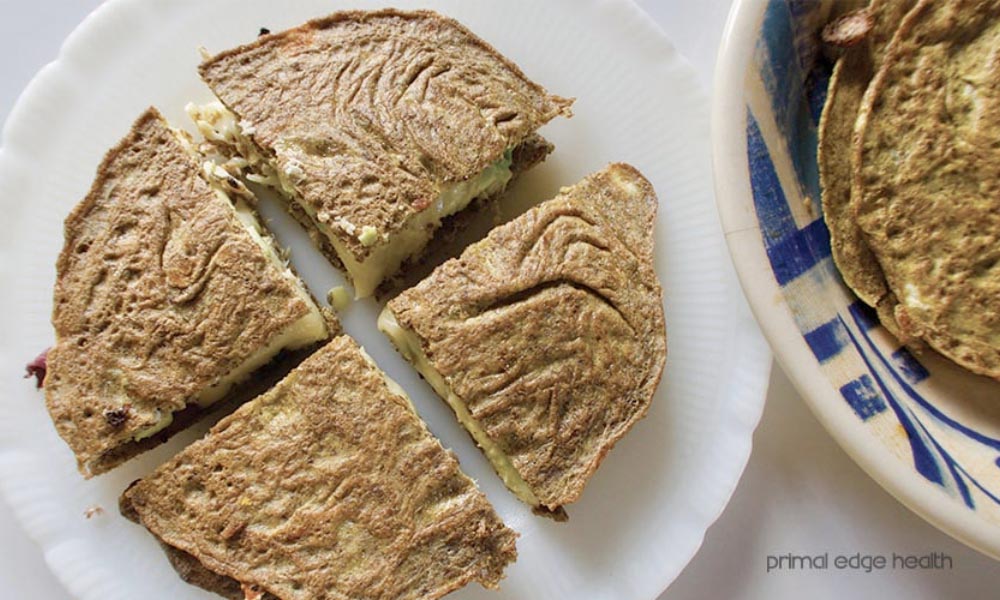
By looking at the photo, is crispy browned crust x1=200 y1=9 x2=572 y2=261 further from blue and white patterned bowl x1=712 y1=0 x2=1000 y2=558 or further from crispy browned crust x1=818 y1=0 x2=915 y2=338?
crispy browned crust x1=818 y1=0 x2=915 y2=338

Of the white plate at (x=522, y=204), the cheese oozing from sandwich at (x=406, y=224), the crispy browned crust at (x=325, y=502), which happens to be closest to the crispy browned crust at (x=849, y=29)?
the white plate at (x=522, y=204)

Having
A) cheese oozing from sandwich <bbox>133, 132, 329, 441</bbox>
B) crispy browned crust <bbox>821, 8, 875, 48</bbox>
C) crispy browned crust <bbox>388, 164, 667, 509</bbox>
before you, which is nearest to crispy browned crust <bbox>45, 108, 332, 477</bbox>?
cheese oozing from sandwich <bbox>133, 132, 329, 441</bbox>

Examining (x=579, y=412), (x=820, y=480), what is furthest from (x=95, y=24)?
(x=820, y=480)

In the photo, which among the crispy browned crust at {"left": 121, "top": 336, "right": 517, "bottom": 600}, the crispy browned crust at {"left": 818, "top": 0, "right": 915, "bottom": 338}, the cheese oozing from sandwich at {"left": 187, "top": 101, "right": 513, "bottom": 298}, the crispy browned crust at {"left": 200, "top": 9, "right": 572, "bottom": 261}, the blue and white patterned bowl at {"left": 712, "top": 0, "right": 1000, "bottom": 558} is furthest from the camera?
the cheese oozing from sandwich at {"left": 187, "top": 101, "right": 513, "bottom": 298}

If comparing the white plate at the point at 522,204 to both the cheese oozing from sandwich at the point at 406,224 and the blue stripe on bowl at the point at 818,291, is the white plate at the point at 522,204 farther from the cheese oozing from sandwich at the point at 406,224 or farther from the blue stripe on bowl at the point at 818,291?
the blue stripe on bowl at the point at 818,291

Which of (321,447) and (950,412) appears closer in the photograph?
(950,412)

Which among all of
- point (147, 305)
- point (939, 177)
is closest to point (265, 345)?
point (147, 305)

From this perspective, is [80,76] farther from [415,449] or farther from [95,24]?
[415,449]
